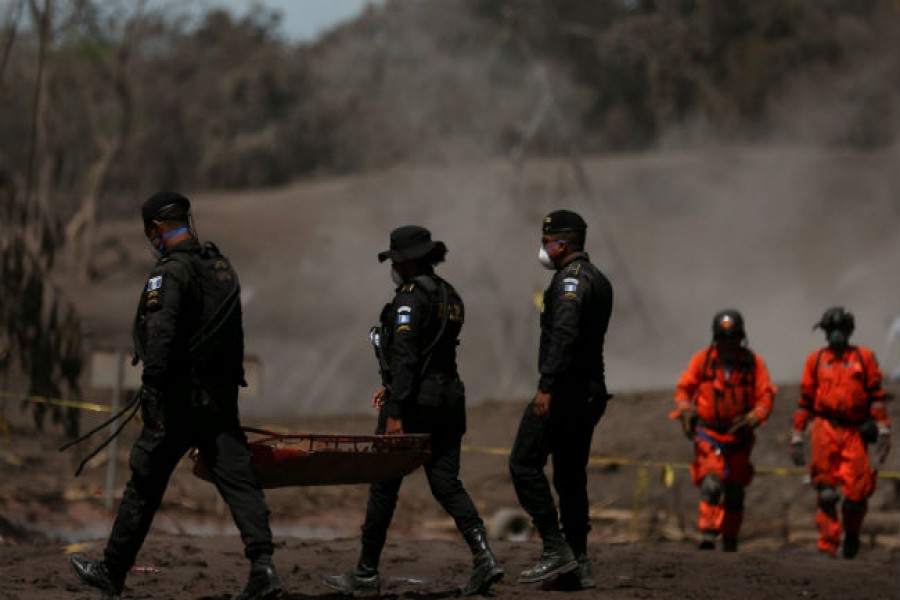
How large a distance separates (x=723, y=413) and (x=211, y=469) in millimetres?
6139

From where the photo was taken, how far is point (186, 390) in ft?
25.9

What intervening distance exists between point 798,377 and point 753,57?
29.5 meters

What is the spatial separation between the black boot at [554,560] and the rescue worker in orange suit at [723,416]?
3931 millimetres

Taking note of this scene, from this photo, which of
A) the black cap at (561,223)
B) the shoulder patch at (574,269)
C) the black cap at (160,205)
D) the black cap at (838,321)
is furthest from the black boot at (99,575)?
the black cap at (838,321)

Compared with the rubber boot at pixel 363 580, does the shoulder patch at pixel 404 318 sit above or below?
above

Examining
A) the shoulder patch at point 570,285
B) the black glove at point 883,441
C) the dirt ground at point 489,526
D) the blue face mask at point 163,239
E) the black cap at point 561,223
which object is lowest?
the dirt ground at point 489,526

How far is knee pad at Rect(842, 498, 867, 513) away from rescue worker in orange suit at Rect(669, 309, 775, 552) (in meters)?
0.84

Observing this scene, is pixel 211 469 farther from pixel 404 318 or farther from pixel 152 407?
pixel 404 318

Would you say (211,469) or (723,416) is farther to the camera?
(723,416)

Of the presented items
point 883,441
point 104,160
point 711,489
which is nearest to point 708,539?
point 711,489

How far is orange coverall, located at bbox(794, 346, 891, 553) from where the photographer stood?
1314cm

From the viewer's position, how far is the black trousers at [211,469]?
313 inches

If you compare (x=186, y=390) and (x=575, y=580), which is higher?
(x=186, y=390)

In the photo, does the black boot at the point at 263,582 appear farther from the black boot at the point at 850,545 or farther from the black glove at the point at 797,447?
the black boot at the point at 850,545
